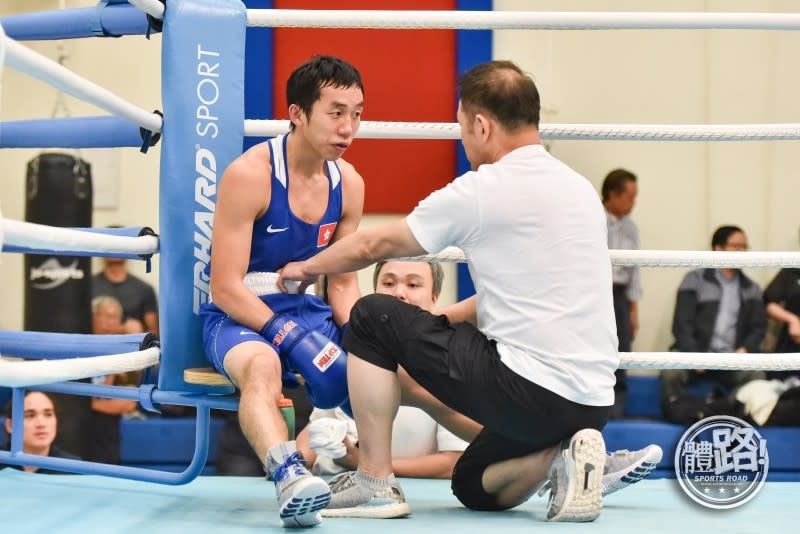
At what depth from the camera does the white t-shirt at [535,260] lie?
190 cm

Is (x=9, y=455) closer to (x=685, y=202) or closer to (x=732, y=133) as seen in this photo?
(x=732, y=133)

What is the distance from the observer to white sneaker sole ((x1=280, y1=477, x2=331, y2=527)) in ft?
5.62

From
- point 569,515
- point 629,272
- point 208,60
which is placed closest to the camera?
point 569,515

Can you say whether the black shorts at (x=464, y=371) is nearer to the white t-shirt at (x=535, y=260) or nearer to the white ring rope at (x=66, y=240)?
the white t-shirt at (x=535, y=260)

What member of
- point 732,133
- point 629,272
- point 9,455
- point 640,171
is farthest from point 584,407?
point 640,171

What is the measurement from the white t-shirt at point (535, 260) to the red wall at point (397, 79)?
11.7 feet

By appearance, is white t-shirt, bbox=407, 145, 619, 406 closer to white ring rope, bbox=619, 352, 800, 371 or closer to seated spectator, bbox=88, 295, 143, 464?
white ring rope, bbox=619, 352, 800, 371

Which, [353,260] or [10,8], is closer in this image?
[353,260]

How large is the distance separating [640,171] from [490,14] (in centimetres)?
356

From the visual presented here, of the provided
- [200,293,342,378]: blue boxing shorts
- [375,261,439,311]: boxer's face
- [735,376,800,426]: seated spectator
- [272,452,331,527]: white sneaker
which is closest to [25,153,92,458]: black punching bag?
[375,261,439,311]: boxer's face

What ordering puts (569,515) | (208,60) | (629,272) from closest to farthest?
(569,515) < (208,60) < (629,272)

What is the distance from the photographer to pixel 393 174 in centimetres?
553

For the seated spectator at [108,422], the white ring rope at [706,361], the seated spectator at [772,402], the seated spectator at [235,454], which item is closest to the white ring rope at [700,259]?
the white ring rope at [706,361]

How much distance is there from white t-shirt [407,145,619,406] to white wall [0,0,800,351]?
3.72 meters
